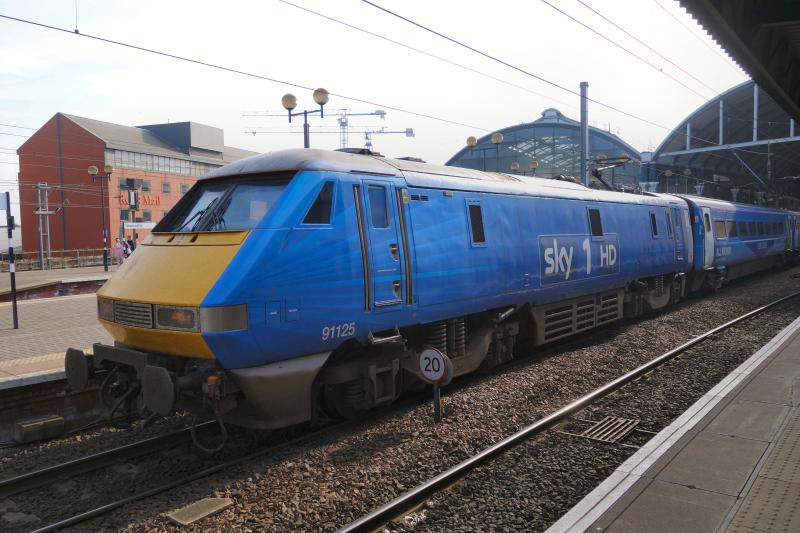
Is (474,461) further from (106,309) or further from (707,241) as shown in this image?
(707,241)

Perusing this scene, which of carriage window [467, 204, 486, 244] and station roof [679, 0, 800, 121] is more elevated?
station roof [679, 0, 800, 121]

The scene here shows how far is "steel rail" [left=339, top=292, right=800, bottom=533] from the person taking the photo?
524 centimetres

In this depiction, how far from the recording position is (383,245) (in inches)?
295

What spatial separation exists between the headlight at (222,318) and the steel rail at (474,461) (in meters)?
2.10

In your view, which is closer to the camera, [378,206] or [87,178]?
[378,206]

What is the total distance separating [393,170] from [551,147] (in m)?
64.6

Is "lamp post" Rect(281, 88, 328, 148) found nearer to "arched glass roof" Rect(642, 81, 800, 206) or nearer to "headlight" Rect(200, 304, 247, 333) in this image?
"headlight" Rect(200, 304, 247, 333)

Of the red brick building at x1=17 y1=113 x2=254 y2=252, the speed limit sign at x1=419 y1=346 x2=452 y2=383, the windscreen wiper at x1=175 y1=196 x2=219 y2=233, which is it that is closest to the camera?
the windscreen wiper at x1=175 y1=196 x2=219 y2=233

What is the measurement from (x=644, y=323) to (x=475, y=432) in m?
9.19

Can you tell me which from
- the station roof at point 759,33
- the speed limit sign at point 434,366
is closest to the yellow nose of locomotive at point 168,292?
the speed limit sign at point 434,366


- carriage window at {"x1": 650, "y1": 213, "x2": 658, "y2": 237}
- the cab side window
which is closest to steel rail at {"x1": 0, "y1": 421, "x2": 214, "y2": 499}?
the cab side window

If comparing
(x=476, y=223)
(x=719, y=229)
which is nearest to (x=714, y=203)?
(x=719, y=229)

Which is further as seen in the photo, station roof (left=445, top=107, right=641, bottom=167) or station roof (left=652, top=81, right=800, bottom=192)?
station roof (left=445, top=107, right=641, bottom=167)

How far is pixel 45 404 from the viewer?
8.66 meters
